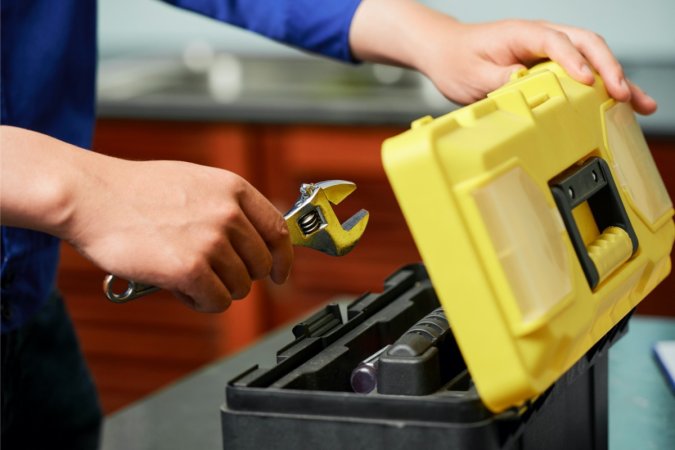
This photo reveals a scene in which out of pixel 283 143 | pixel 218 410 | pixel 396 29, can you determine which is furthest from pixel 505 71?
pixel 283 143

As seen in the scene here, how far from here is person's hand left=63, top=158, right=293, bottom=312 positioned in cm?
78

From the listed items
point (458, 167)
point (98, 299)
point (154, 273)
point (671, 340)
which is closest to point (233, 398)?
point (154, 273)

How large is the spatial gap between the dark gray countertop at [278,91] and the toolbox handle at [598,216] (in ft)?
4.08

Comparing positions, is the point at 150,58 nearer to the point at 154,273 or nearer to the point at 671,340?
the point at 671,340

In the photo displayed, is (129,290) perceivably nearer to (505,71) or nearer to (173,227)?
(173,227)

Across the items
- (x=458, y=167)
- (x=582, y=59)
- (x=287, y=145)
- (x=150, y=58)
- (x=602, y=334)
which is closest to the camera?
(x=458, y=167)

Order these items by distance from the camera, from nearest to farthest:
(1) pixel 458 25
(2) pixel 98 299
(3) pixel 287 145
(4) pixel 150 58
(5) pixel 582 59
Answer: (5) pixel 582 59 → (1) pixel 458 25 → (3) pixel 287 145 → (2) pixel 98 299 → (4) pixel 150 58

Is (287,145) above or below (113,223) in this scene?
below

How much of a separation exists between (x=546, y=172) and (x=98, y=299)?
1920 millimetres

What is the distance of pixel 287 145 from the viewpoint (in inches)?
93.4

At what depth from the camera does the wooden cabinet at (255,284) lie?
2.32m

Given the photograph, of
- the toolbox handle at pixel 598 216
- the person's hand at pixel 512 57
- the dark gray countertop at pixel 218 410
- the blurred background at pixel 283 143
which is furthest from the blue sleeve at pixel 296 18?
the blurred background at pixel 283 143

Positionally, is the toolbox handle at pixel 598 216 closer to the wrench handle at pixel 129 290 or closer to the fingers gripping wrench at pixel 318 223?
the fingers gripping wrench at pixel 318 223

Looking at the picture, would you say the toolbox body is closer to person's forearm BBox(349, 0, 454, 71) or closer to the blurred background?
Result: person's forearm BBox(349, 0, 454, 71)
